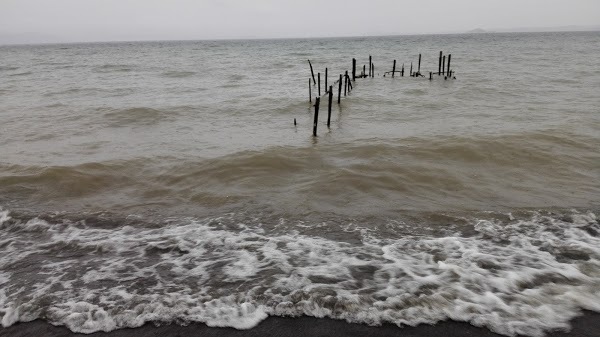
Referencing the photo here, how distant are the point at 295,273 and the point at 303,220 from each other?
197 cm

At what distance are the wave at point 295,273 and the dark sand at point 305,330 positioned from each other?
0.12 meters

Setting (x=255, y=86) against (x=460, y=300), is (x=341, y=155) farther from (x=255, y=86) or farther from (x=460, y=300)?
(x=255, y=86)

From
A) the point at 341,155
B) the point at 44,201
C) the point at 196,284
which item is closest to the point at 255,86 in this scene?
the point at 341,155

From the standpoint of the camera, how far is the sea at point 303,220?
199 inches

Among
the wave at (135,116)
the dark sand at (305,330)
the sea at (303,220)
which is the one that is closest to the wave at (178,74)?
the wave at (135,116)

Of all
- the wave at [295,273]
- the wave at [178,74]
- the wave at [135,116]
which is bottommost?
the wave at [295,273]

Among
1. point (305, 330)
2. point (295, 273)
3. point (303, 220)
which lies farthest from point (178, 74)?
point (305, 330)

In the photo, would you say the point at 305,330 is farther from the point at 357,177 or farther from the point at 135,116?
the point at 135,116

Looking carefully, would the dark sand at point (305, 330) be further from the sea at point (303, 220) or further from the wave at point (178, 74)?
the wave at point (178, 74)

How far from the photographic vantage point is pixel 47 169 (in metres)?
10.4

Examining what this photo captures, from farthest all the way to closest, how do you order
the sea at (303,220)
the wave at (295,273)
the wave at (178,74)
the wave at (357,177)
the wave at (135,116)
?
the wave at (178,74) < the wave at (135,116) < the wave at (357,177) < the sea at (303,220) < the wave at (295,273)

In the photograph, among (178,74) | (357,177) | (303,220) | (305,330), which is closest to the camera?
(305,330)

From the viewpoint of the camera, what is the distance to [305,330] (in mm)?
4520

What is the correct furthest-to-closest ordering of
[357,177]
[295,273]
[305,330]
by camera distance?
[357,177] → [295,273] → [305,330]
